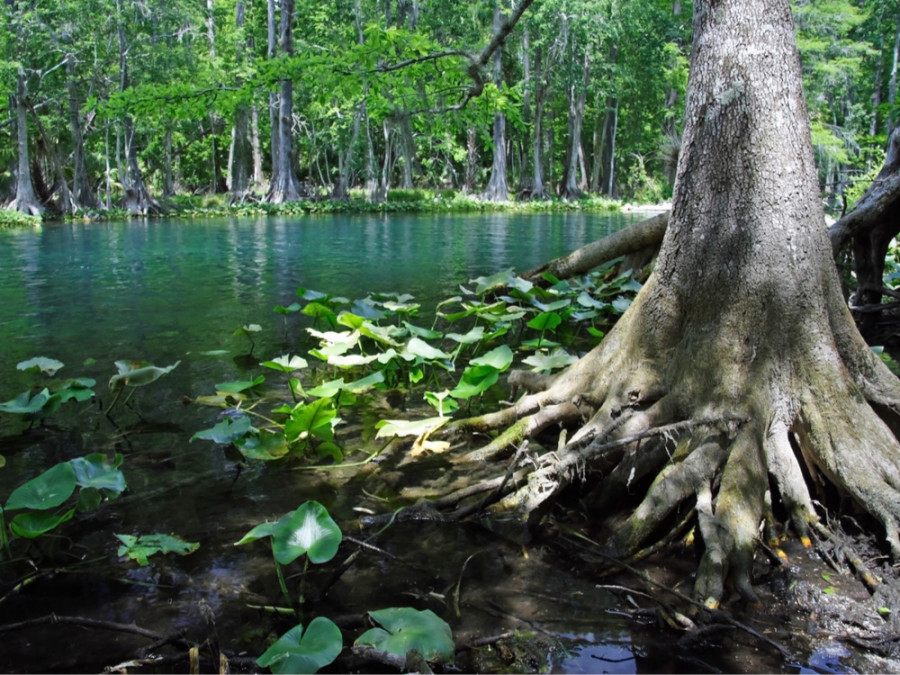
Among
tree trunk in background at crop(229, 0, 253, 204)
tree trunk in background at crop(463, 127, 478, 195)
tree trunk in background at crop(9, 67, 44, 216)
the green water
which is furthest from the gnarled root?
tree trunk in background at crop(463, 127, 478, 195)

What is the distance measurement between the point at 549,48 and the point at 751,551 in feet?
131

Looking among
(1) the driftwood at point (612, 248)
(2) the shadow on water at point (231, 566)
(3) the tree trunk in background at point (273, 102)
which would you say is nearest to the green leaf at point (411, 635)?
(2) the shadow on water at point (231, 566)

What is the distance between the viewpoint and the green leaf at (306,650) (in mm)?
1754

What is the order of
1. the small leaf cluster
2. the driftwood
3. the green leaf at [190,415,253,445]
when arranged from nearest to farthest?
the green leaf at [190,415,253,445] < the small leaf cluster < the driftwood

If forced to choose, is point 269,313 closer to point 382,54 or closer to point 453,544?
point 382,54

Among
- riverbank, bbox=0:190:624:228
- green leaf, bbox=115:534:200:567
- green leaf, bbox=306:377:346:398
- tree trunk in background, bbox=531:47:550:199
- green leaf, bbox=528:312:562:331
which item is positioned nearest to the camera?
green leaf, bbox=115:534:200:567

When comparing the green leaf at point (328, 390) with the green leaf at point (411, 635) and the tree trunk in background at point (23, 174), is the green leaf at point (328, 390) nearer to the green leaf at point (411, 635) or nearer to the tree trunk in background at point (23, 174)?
the green leaf at point (411, 635)

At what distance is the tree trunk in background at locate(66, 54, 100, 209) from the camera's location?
28.7 m

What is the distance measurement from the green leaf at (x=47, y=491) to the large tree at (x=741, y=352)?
168 centimetres

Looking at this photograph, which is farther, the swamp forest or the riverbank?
the riverbank

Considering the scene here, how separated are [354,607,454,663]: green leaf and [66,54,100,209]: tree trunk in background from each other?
31566 millimetres

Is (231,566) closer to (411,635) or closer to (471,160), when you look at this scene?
(411,635)

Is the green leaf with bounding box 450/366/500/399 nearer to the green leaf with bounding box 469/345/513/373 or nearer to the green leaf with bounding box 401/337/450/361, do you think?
the green leaf with bounding box 469/345/513/373

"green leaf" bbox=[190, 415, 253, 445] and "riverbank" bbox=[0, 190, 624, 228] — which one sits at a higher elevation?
"riverbank" bbox=[0, 190, 624, 228]
